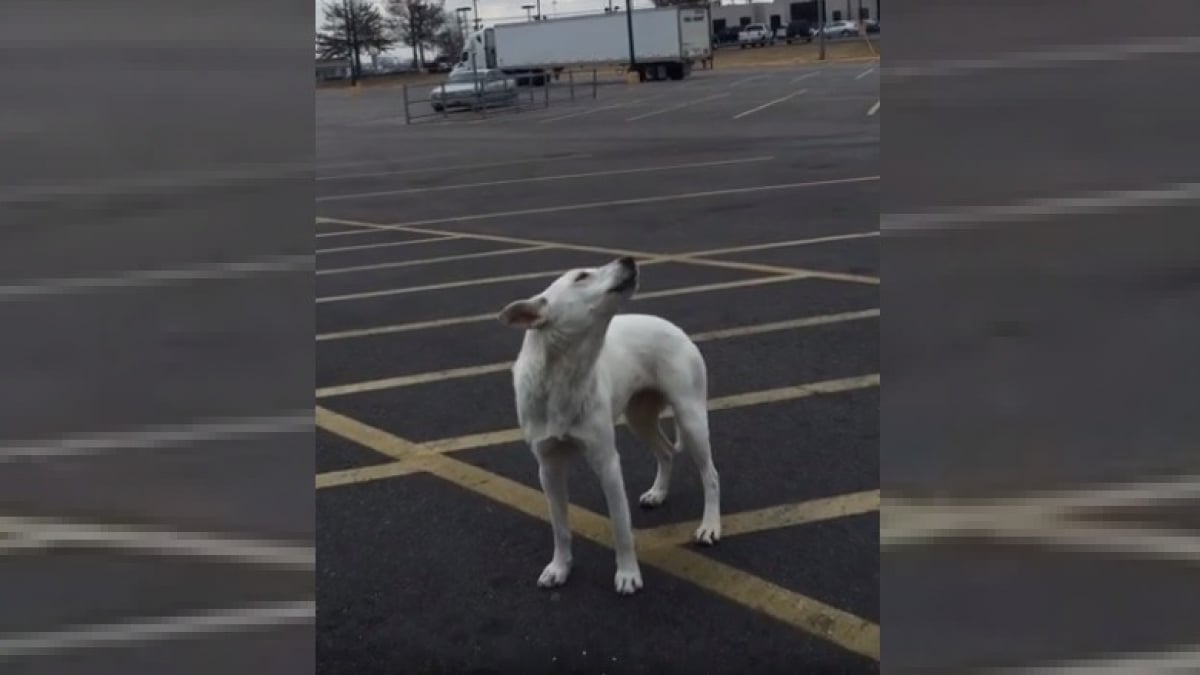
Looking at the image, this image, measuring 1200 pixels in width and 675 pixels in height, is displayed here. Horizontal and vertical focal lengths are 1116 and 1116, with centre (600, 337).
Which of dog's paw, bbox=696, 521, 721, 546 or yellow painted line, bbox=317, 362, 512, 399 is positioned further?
yellow painted line, bbox=317, 362, 512, 399

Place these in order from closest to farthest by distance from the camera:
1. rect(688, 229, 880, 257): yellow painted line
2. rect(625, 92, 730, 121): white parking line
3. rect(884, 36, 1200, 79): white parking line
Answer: rect(884, 36, 1200, 79): white parking line, rect(688, 229, 880, 257): yellow painted line, rect(625, 92, 730, 121): white parking line

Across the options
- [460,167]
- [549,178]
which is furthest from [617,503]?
[460,167]

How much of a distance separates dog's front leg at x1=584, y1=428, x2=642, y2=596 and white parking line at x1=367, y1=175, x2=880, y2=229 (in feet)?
28.3

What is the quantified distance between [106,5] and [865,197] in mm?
10831

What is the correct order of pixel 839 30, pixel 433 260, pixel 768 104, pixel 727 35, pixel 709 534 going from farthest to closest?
pixel 727 35, pixel 839 30, pixel 768 104, pixel 433 260, pixel 709 534

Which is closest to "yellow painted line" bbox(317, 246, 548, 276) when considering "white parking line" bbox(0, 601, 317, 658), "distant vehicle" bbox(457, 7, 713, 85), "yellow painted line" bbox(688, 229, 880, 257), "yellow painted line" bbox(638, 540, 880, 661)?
"yellow painted line" bbox(688, 229, 880, 257)

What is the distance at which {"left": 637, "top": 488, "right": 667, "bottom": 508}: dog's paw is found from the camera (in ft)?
14.9

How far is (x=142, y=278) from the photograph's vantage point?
3.93 feet

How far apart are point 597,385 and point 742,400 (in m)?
2.06

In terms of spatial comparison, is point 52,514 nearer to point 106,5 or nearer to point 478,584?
point 106,5

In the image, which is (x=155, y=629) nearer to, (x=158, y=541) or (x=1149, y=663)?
(x=158, y=541)

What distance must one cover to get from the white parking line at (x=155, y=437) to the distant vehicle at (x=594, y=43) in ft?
161

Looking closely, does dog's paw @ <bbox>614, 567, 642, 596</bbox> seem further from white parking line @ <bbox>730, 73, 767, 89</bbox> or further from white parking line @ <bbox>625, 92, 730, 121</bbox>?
white parking line @ <bbox>730, 73, 767, 89</bbox>

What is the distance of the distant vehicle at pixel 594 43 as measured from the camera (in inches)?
1935
